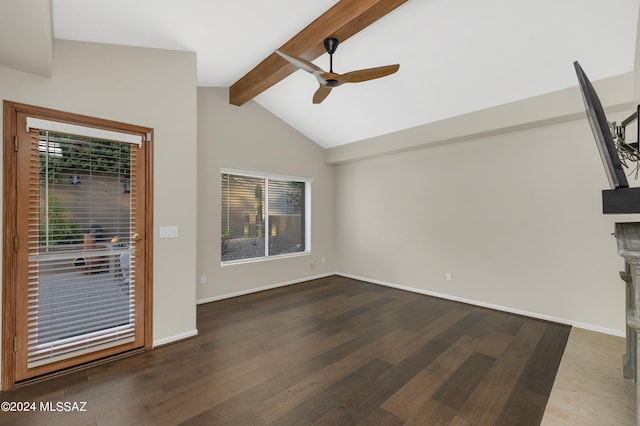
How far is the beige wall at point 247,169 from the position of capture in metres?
4.22

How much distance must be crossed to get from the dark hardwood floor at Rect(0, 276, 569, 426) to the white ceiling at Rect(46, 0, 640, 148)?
112 inches

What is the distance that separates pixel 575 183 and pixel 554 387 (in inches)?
95.3

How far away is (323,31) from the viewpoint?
105 inches

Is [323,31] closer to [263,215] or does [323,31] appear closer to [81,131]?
[81,131]

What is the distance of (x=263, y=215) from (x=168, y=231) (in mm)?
2242

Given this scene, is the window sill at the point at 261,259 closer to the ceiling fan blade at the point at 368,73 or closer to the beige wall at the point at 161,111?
the beige wall at the point at 161,111

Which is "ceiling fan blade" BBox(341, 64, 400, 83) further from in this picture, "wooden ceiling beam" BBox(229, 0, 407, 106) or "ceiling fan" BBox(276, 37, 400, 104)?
"wooden ceiling beam" BBox(229, 0, 407, 106)

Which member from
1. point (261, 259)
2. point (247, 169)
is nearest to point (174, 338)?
point (261, 259)

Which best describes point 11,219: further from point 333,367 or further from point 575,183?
point 575,183

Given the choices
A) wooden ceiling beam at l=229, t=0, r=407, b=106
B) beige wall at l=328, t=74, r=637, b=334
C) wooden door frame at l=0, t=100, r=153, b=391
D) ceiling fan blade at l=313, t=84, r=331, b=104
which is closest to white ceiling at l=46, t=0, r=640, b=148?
wooden ceiling beam at l=229, t=0, r=407, b=106

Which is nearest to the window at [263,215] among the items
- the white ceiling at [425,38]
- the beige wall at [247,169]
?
the beige wall at [247,169]

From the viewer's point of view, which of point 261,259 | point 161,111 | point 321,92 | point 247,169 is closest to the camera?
point 161,111

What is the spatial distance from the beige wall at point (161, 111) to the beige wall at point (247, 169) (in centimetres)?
115

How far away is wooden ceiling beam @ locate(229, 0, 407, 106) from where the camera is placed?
7.71ft
